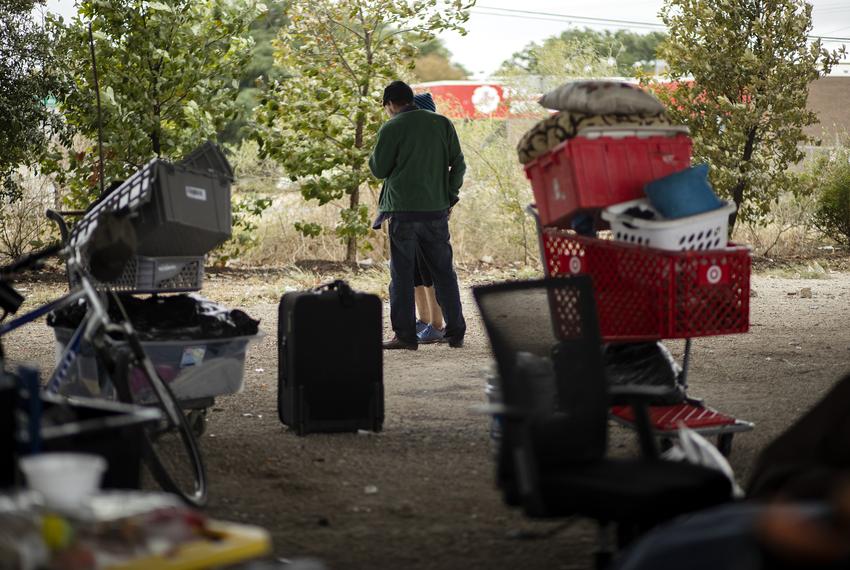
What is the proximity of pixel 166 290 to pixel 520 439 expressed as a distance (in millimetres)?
3166

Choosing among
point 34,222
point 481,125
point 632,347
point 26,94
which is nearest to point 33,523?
point 632,347

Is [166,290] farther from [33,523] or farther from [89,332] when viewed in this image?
[33,523]

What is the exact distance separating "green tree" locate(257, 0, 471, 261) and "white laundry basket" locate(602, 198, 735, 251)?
27.9 ft

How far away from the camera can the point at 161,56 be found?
13.6 meters

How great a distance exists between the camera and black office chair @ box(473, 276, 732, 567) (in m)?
3.81

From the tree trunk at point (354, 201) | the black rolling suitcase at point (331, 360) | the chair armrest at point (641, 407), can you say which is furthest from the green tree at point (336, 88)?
the chair armrest at point (641, 407)

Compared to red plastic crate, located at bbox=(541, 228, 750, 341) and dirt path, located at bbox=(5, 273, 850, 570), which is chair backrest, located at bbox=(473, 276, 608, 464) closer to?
dirt path, located at bbox=(5, 273, 850, 570)

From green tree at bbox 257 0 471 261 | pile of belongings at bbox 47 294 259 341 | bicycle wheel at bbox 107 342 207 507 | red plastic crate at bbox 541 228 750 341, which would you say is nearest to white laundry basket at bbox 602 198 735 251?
red plastic crate at bbox 541 228 750 341

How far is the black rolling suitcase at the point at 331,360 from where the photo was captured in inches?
267

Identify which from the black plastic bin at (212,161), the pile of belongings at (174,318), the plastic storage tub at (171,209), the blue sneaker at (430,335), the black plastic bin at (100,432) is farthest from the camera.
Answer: the blue sneaker at (430,335)

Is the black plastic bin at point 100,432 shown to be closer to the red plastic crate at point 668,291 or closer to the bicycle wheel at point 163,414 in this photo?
the bicycle wheel at point 163,414

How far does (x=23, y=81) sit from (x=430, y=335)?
563 cm

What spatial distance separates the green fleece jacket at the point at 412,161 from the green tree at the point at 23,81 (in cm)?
516

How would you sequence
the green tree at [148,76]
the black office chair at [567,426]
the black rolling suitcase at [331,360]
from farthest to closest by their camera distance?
1. the green tree at [148,76]
2. the black rolling suitcase at [331,360]
3. the black office chair at [567,426]
